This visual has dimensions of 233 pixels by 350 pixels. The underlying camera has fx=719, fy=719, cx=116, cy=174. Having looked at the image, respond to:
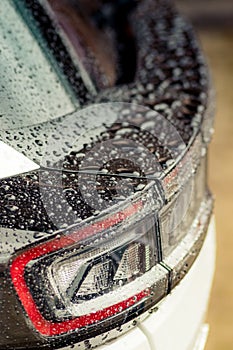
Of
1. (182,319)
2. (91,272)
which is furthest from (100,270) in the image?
(182,319)

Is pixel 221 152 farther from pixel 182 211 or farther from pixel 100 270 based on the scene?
pixel 100 270

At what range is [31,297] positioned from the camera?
176cm

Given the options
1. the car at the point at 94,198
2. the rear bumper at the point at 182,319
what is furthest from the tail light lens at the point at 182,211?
the rear bumper at the point at 182,319

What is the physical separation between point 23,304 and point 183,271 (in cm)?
54

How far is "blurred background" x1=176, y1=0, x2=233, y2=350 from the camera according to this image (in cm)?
330

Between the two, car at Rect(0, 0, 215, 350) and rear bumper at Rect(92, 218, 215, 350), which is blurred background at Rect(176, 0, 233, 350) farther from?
rear bumper at Rect(92, 218, 215, 350)

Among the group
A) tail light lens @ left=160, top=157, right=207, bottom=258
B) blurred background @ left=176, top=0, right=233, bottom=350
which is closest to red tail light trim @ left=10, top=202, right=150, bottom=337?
tail light lens @ left=160, top=157, right=207, bottom=258

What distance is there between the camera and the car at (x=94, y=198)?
177 cm

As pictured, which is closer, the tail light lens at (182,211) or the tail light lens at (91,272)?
the tail light lens at (91,272)

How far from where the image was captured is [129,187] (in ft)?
6.24

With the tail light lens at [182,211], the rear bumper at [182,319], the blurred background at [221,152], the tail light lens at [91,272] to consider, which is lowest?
the blurred background at [221,152]

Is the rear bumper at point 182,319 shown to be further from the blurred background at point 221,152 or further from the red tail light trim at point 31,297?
the blurred background at point 221,152

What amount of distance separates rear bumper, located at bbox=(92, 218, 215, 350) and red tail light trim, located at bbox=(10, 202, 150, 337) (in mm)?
99

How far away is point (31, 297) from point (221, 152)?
311 cm
